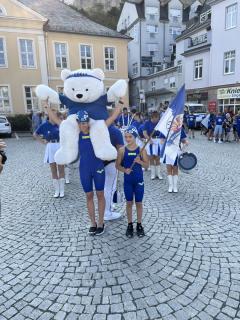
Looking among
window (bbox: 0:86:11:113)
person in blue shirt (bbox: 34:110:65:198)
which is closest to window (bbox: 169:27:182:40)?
window (bbox: 0:86:11:113)

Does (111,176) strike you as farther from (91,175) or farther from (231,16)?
(231,16)

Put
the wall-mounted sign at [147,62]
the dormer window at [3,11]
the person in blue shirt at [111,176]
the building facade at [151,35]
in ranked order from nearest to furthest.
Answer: the person in blue shirt at [111,176]
the dormer window at [3,11]
the building facade at [151,35]
the wall-mounted sign at [147,62]

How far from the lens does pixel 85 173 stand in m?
3.70

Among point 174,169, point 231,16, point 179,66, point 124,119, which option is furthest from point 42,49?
point 174,169

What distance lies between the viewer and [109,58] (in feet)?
89.6

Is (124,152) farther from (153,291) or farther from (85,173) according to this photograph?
(153,291)

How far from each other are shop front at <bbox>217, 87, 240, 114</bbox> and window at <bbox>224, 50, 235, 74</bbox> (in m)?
1.67

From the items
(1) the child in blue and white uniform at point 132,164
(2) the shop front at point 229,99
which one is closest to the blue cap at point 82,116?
(1) the child in blue and white uniform at point 132,164

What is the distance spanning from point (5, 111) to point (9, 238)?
22380mm

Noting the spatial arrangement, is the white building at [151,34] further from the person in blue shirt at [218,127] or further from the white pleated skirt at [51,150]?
the white pleated skirt at [51,150]

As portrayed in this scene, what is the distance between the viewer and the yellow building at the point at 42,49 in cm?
2269

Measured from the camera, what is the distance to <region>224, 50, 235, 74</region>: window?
895 inches

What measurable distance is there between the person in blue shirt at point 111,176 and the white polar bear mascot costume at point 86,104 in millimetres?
328

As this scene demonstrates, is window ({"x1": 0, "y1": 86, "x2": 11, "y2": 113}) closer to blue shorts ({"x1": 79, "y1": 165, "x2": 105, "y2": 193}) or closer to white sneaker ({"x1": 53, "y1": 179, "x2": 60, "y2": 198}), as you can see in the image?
white sneaker ({"x1": 53, "y1": 179, "x2": 60, "y2": 198})
